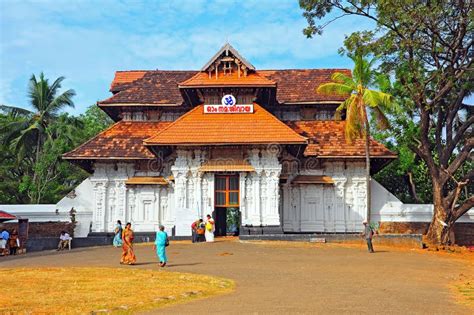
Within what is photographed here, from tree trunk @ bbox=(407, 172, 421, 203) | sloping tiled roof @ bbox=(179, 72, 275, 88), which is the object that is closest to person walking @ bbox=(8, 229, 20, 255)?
sloping tiled roof @ bbox=(179, 72, 275, 88)

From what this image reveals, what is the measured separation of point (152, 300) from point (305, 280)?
4.50 metres

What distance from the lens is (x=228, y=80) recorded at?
26.3 meters

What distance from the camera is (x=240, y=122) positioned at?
2577cm

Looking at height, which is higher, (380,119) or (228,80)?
(228,80)

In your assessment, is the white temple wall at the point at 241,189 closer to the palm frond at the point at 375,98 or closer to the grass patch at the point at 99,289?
the palm frond at the point at 375,98

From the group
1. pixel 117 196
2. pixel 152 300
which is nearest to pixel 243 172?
pixel 117 196

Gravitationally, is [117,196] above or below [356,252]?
above

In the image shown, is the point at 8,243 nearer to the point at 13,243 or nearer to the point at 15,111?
the point at 13,243

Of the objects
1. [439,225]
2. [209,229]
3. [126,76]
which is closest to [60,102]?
[126,76]

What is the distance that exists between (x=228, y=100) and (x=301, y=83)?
6930 mm

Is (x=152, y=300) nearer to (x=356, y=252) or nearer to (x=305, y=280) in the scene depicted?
(x=305, y=280)

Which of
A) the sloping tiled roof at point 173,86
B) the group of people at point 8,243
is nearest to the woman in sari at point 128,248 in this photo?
the group of people at point 8,243

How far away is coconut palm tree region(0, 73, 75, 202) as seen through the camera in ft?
115

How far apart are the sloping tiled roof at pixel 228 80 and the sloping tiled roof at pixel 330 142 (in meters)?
4.27
